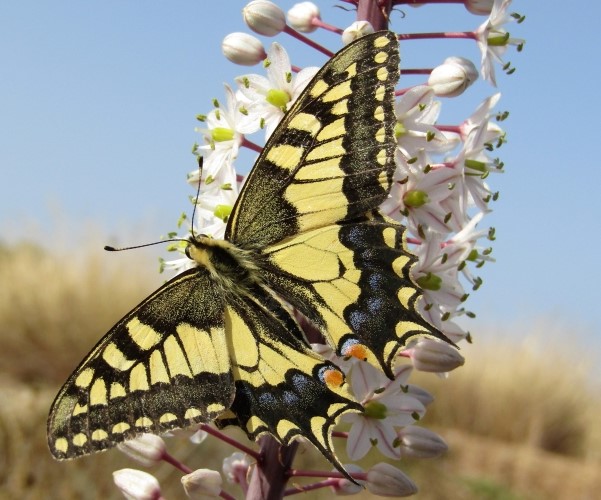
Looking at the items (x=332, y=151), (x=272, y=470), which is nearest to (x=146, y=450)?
(x=272, y=470)

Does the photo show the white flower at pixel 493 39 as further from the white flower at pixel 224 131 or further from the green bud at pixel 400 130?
the white flower at pixel 224 131

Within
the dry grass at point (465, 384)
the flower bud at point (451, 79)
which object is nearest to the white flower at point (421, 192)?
the flower bud at point (451, 79)

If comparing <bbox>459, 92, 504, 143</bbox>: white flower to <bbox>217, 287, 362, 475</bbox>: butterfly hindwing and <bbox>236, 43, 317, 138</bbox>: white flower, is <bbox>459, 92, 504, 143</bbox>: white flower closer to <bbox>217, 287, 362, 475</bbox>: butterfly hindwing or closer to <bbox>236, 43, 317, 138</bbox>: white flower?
<bbox>236, 43, 317, 138</bbox>: white flower

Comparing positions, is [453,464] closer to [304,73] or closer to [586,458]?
[586,458]

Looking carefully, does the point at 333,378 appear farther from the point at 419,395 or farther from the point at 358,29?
the point at 358,29

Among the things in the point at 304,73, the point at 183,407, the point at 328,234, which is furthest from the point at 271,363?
the point at 304,73

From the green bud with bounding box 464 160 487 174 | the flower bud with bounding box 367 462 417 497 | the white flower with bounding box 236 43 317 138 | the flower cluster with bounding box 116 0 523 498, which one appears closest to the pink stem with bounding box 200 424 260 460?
the flower cluster with bounding box 116 0 523 498
